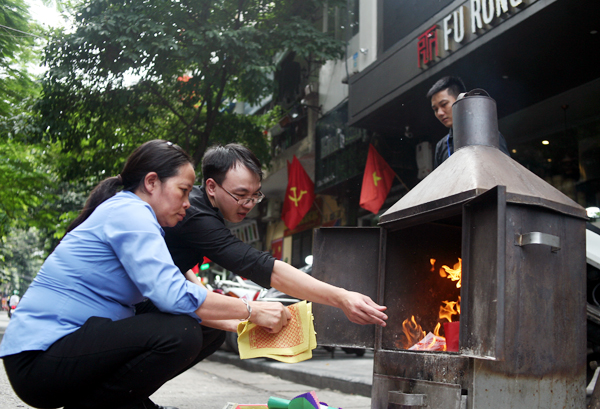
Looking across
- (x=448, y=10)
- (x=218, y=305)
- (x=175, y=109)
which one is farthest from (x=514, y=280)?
(x=175, y=109)

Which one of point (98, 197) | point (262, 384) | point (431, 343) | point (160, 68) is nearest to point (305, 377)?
point (262, 384)

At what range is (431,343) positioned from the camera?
10.0 ft

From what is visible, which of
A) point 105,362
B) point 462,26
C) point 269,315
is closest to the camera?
point 105,362

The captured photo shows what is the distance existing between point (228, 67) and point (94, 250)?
8440 mm

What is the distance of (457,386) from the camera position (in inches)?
88.0

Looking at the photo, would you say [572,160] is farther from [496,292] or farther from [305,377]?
[496,292]

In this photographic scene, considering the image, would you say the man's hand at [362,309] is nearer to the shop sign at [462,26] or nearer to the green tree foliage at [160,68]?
the shop sign at [462,26]

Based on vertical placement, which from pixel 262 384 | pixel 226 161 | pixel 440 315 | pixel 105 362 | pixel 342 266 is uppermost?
pixel 226 161

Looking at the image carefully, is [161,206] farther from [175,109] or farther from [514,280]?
[175,109]

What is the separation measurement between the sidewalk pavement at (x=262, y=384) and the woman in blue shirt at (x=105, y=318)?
1.54 meters

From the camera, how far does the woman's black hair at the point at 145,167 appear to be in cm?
209

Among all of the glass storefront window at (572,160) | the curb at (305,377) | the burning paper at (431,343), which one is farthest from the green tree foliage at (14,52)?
the glass storefront window at (572,160)

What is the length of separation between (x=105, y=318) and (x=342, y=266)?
1587mm

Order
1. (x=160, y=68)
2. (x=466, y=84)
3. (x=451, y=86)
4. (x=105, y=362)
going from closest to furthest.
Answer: (x=105, y=362) → (x=451, y=86) → (x=466, y=84) → (x=160, y=68)
